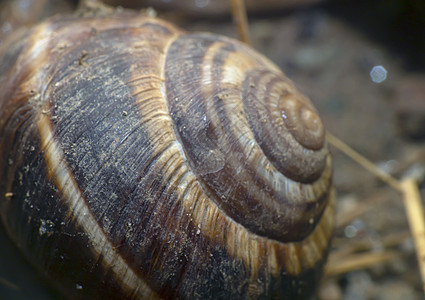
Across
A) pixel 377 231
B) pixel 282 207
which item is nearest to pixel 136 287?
pixel 282 207

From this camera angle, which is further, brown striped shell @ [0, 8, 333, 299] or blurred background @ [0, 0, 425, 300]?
blurred background @ [0, 0, 425, 300]

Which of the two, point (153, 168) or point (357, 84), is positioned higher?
point (153, 168)

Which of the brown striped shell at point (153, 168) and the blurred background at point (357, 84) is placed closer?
the brown striped shell at point (153, 168)

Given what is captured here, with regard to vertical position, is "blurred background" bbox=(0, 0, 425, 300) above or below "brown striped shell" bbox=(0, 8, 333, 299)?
below

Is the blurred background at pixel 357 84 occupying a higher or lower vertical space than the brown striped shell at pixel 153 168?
lower

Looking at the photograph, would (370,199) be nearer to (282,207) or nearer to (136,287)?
(282,207)
